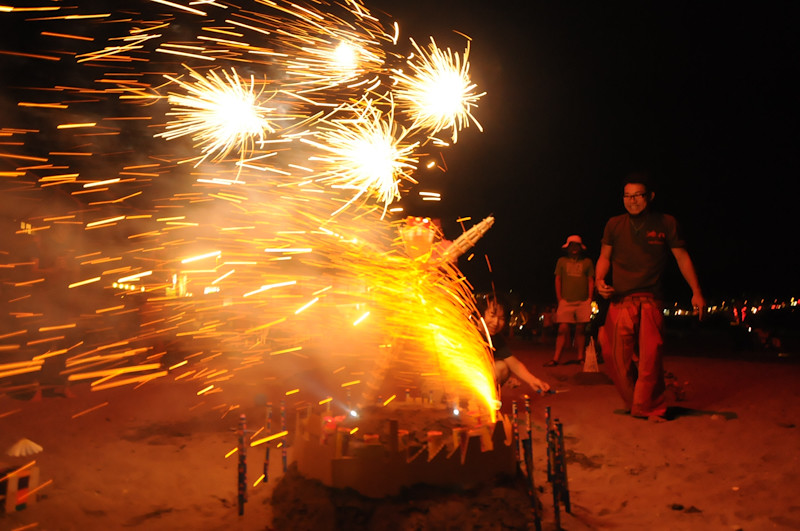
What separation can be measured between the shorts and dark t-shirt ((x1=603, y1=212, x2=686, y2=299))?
3.34m

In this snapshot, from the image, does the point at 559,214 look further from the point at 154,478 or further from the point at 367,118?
the point at 154,478

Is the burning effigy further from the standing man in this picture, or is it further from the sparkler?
the standing man

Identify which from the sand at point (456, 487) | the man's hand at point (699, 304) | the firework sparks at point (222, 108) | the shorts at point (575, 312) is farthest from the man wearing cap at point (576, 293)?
the firework sparks at point (222, 108)

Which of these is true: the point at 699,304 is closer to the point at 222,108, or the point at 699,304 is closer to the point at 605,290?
the point at 605,290

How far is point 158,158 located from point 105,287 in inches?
97.7

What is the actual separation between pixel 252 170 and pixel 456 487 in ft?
22.8

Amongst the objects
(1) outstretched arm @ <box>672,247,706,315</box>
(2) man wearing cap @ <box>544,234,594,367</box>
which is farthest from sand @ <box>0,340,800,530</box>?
(2) man wearing cap @ <box>544,234,594,367</box>

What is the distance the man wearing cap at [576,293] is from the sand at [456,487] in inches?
81.3

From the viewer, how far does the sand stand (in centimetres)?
366

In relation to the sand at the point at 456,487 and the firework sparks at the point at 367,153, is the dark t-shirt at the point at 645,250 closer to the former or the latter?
the sand at the point at 456,487

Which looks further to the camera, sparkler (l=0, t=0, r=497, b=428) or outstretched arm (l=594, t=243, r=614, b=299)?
sparkler (l=0, t=0, r=497, b=428)

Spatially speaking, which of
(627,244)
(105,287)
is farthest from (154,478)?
(105,287)

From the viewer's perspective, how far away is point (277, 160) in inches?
330

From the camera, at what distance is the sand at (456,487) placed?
3.66 metres
